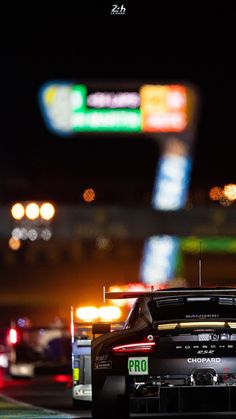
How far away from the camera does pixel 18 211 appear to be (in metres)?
74.8

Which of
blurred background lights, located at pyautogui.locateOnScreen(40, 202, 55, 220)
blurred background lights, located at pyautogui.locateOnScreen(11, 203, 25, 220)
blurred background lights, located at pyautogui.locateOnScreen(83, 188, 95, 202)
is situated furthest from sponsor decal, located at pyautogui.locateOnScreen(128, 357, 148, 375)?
blurred background lights, located at pyautogui.locateOnScreen(83, 188, 95, 202)

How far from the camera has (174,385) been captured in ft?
41.1

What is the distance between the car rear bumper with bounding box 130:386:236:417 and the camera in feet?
41.2

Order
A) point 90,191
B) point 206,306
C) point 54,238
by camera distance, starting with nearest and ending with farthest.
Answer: point 206,306
point 54,238
point 90,191

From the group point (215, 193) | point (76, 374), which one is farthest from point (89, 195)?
point (76, 374)

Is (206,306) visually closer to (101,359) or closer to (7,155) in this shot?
(101,359)

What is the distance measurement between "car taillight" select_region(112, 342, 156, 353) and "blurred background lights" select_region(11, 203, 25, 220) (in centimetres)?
6224

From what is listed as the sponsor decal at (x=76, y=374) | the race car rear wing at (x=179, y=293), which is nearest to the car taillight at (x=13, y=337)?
the sponsor decal at (x=76, y=374)

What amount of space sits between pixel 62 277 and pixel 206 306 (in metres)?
82.5

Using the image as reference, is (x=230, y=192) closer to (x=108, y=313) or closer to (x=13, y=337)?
(x=13, y=337)

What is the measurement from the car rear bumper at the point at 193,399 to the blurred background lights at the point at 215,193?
85.5 m

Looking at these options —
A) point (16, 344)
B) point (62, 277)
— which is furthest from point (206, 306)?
point (62, 277)

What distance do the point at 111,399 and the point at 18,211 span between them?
6222 centimetres

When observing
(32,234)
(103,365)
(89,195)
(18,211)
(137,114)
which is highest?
(137,114)
